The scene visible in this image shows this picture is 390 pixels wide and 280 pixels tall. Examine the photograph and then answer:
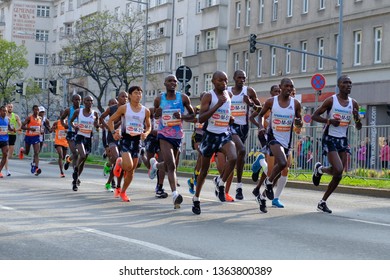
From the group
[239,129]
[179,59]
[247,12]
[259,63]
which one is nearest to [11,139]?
[239,129]

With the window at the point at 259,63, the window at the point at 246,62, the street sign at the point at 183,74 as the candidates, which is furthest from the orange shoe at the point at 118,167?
the window at the point at 246,62

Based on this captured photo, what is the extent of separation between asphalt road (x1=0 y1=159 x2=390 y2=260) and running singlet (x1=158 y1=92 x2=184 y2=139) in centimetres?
113

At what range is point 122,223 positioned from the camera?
1241cm

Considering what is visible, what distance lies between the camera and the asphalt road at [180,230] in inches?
371

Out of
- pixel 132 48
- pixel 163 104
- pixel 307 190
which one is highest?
pixel 132 48

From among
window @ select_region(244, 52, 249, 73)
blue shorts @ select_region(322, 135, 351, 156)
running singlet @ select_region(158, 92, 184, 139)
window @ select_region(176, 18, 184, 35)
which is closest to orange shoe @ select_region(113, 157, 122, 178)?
running singlet @ select_region(158, 92, 184, 139)

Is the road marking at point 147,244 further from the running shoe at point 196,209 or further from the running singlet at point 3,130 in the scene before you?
the running singlet at point 3,130

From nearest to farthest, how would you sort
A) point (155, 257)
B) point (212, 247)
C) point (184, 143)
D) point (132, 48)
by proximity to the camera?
point (155, 257), point (212, 247), point (184, 143), point (132, 48)

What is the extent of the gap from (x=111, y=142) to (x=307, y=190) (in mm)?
6865

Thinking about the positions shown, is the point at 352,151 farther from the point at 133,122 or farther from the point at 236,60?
the point at 236,60
